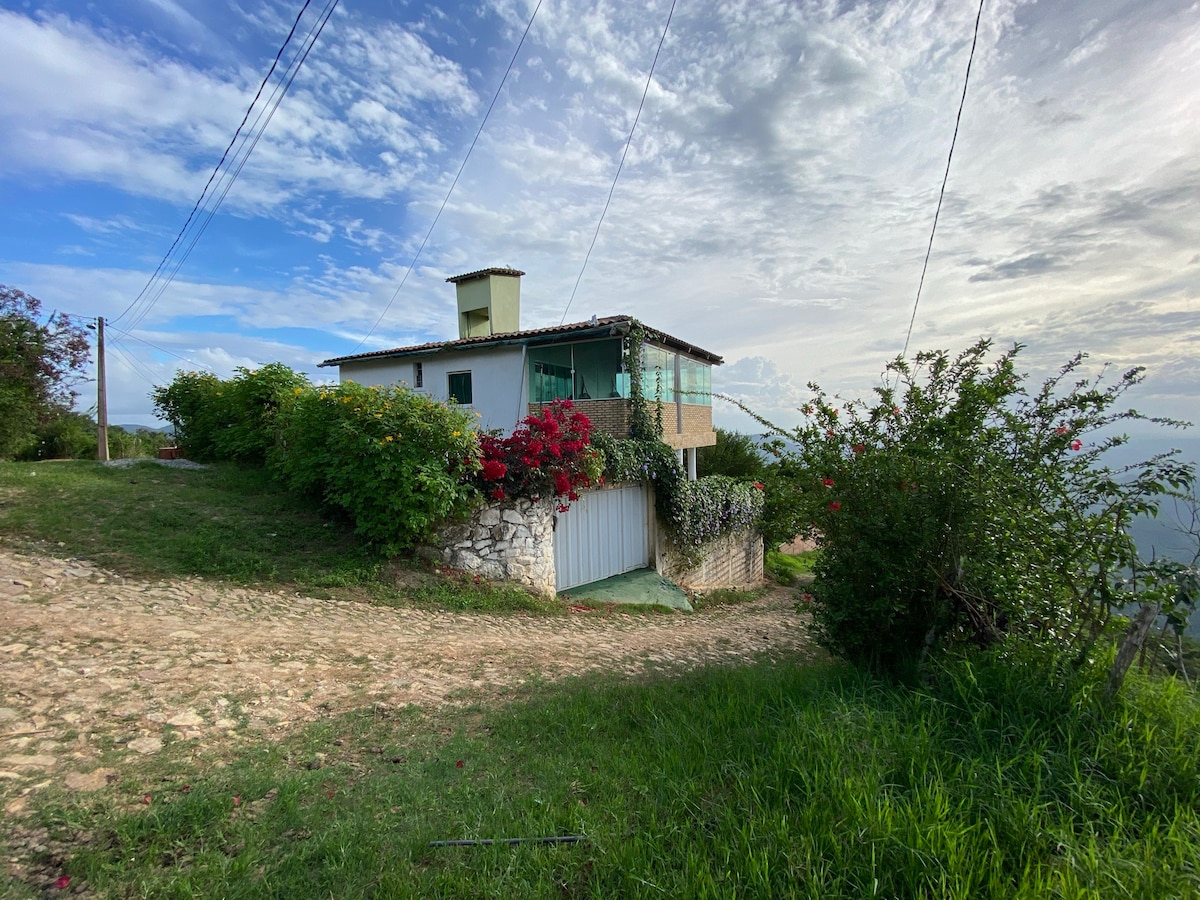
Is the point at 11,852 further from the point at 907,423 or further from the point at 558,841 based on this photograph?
the point at 907,423

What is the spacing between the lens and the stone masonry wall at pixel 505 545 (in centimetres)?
884

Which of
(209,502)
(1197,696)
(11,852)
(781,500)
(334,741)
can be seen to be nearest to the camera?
(11,852)

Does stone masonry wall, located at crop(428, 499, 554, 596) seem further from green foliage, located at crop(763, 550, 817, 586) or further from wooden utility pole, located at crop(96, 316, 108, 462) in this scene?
wooden utility pole, located at crop(96, 316, 108, 462)

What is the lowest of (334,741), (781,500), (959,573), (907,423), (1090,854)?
(334,741)

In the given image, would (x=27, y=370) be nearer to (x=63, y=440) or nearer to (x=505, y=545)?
(x=63, y=440)

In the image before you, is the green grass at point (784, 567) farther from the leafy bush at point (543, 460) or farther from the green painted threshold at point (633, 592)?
the leafy bush at point (543, 460)

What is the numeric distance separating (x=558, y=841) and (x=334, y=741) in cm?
203

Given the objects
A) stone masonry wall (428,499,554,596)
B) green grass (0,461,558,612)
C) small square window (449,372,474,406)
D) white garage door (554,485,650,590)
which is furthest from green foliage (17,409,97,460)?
white garage door (554,485,650,590)

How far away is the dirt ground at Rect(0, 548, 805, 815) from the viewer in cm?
365

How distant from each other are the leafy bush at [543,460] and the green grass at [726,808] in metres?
5.19

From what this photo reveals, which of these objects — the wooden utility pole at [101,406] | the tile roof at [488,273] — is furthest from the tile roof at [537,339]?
the wooden utility pole at [101,406]

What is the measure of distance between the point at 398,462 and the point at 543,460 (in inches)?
88.8

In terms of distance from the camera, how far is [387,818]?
2.89m

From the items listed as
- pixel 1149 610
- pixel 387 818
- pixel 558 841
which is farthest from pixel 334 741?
pixel 1149 610
